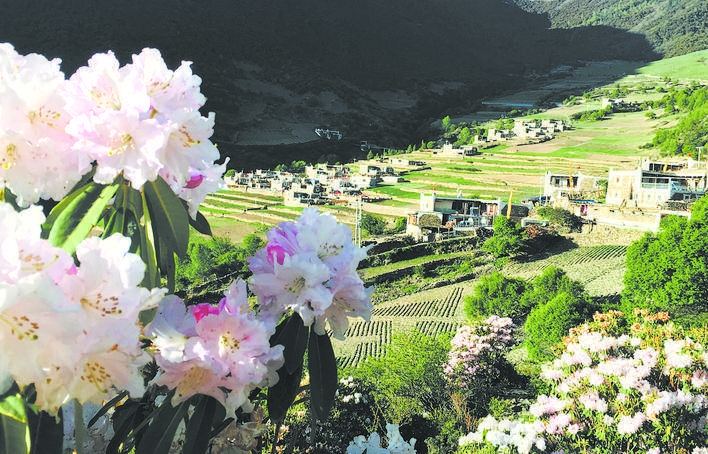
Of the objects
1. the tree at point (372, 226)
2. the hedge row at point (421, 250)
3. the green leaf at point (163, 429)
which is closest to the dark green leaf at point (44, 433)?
the green leaf at point (163, 429)

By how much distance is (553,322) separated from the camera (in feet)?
49.9

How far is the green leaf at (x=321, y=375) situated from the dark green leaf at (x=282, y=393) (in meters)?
0.03

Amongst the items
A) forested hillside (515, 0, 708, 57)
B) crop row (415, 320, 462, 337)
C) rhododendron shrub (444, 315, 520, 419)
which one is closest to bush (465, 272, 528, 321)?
crop row (415, 320, 462, 337)

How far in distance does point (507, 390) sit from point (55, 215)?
12665mm

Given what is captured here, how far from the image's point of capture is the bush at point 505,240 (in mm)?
28750

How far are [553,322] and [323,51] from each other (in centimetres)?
13371

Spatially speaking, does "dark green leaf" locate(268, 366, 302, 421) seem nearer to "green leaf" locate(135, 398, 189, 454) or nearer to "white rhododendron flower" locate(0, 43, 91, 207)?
"green leaf" locate(135, 398, 189, 454)

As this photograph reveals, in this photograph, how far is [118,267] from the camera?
0.70 metres

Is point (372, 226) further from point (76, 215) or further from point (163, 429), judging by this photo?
point (76, 215)

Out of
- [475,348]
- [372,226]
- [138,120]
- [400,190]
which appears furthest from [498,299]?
[400,190]

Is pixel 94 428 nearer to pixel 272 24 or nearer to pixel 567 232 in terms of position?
pixel 567 232

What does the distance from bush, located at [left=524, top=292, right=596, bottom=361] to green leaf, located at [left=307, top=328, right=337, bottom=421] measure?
47.6 ft

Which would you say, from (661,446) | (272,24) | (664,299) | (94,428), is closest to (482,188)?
(664,299)

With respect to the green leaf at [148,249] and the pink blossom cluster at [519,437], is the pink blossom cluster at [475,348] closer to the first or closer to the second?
the pink blossom cluster at [519,437]
